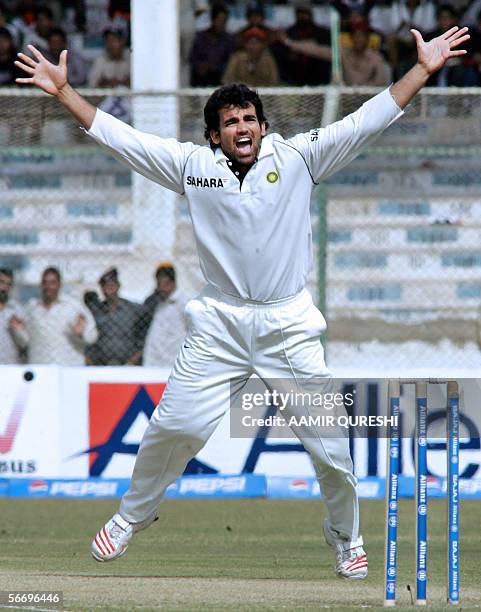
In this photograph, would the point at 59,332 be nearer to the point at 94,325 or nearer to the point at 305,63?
the point at 94,325

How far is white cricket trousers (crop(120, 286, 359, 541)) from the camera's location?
600cm

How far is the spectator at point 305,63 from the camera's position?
1420cm

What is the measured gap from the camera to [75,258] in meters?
12.7

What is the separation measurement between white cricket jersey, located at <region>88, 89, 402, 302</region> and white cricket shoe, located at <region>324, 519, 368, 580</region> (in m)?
1.22

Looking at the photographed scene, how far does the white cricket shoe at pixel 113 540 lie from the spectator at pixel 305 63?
870cm

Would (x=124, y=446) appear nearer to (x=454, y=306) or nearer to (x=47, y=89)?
(x=454, y=306)

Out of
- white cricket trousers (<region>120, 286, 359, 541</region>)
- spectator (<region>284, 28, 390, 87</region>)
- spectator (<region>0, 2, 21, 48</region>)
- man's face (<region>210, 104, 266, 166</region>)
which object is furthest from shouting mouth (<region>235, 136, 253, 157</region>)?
spectator (<region>0, 2, 21, 48</region>)

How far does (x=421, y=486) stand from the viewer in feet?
17.8

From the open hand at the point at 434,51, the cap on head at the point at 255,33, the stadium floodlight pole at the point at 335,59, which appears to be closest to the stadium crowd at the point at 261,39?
the cap on head at the point at 255,33

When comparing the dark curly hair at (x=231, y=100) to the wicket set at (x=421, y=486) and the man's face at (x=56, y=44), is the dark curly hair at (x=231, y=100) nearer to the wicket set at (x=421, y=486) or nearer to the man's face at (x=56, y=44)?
the wicket set at (x=421, y=486)

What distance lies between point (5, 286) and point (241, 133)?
630 centimetres

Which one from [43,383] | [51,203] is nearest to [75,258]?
[51,203]

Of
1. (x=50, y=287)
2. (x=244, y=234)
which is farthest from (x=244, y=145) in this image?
(x=50, y=287)

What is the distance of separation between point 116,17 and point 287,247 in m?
9.83
